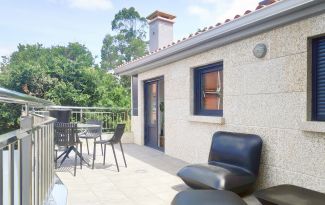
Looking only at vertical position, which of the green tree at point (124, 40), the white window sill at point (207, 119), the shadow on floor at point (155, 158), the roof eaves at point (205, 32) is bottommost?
the shadow on floor at point (155, 158)

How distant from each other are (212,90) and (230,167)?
196 centimetres

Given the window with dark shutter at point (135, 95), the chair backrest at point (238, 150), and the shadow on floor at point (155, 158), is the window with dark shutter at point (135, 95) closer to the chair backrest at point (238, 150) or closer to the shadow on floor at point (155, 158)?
the shadow on floor at point (155, 158)

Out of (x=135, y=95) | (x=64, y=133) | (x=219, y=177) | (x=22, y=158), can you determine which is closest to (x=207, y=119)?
(x=219, y=177)

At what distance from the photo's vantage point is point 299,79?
3477 millimetres

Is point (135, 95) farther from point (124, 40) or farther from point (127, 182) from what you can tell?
point (124, 40)

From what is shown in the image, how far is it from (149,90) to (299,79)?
5.44 metres

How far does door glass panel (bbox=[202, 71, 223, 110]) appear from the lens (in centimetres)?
524

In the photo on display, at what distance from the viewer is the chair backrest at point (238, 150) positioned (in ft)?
12.5

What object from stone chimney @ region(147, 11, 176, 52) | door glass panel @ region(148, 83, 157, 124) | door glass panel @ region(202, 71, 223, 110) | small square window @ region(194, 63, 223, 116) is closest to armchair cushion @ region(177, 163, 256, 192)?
small square window @ region(194, 63, 223, 116)

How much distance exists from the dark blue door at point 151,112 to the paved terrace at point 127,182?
1578mm

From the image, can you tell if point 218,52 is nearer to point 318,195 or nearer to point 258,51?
point 258,51

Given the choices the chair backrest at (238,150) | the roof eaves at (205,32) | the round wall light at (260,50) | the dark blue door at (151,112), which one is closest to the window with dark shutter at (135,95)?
the dark blue door at (151,112)

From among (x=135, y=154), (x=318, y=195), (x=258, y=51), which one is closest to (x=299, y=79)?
(x=258, y=51)

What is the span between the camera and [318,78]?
338 cm
